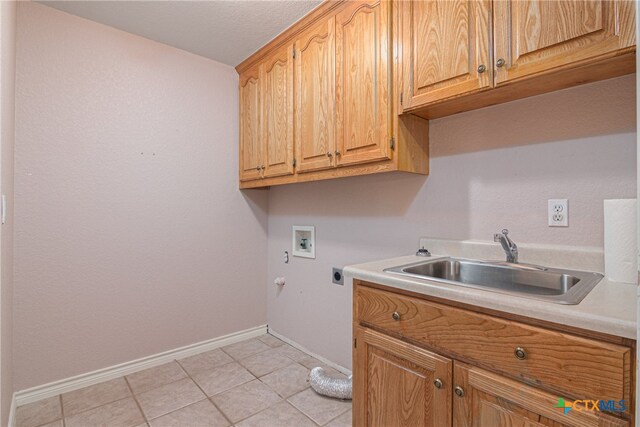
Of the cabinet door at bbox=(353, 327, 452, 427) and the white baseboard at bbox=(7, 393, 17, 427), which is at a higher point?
the cabinet door at bbox=(353, 327, 452, 427)

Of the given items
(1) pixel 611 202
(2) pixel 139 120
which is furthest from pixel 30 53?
(1) pixel 611 202

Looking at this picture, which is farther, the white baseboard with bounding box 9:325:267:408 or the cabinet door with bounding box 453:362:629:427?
the white baseboard with bounding box 9:325:267:408

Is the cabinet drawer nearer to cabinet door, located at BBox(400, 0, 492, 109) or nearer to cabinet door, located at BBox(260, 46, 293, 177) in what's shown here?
cabinet door, located at BBox(400, 0, 492, 109)

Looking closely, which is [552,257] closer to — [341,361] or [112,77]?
[341,361]

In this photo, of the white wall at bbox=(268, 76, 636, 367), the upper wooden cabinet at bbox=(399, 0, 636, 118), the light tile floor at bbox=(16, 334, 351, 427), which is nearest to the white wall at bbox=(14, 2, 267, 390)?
the light tile floor at bbox=(16, 334, 351, 427)

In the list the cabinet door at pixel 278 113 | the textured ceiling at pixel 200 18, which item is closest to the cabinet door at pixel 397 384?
the cabinet door at pixel 278 113

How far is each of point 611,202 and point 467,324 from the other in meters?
0.64

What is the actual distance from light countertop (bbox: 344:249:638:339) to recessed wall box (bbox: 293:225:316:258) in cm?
125

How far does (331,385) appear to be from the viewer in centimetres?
184

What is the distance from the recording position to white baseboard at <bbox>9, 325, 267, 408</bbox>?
182cm

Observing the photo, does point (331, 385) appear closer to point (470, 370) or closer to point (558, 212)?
point (470, 370)

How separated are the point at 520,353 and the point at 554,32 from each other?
103cm

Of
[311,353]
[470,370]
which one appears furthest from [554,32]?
[311,353]

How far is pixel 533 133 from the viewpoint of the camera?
1.31 metres
